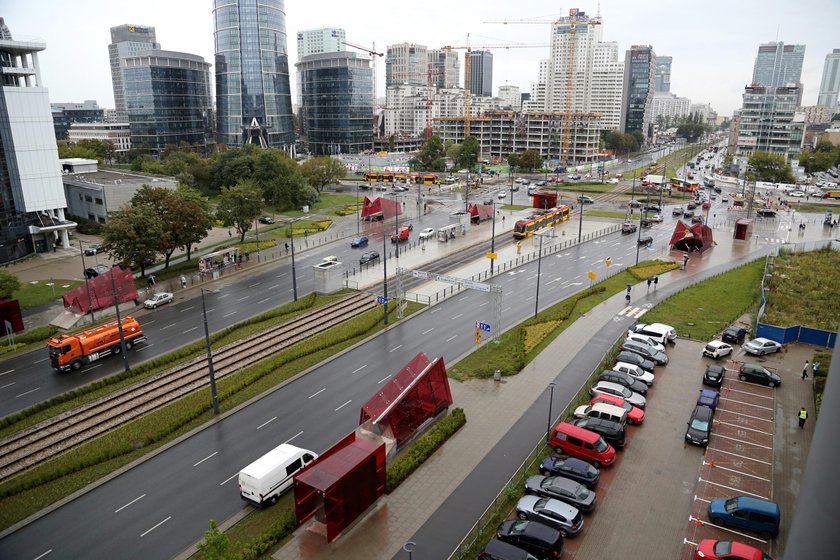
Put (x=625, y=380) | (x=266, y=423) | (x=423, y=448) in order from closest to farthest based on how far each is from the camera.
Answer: (x=423, y=448)
(x=266, y=423)
(x=625, y=380)

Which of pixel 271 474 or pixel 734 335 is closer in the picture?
pixel 271 474

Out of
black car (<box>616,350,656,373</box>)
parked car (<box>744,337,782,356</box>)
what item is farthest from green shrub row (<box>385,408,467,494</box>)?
parked car (<box>744,337,782,356</box>)

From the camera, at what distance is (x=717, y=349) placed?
3509 centimetres

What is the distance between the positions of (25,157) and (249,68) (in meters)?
105

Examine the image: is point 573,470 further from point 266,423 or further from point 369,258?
point 369,258

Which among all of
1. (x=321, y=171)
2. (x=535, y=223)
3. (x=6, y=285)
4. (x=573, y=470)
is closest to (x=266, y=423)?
(x=573, y=470)

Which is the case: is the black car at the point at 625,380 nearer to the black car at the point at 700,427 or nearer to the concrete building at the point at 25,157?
the black car at the point at 700,427

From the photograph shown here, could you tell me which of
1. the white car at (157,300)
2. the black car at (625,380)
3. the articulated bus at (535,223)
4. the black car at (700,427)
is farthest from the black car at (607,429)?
the articulated bus at (535,223)

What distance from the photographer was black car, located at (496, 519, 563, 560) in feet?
62.6

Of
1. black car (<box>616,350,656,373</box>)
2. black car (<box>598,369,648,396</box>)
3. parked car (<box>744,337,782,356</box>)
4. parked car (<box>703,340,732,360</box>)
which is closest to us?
black car (<box>598,369,648,396</box>)

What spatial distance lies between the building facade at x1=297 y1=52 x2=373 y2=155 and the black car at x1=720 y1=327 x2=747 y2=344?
165 metres

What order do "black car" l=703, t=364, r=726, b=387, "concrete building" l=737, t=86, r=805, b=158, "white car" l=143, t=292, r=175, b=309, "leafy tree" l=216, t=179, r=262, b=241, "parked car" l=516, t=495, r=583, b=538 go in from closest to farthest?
"parked car" l=516, t=495, r=583, b=538 < "black car" l=703, t=364, r=726, b=387 < "white car" l=143, t=292, r=175, b=309 < "leafy tree" l=216, t=179, r=262, b=241 < "concrete building" l=737, t=86, r=805, b=158

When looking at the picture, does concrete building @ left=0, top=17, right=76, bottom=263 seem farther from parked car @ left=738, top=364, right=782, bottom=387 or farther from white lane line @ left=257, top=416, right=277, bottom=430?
parked car @ left=738, top=364, right=782, bottom=387

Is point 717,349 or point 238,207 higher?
point 238,207
